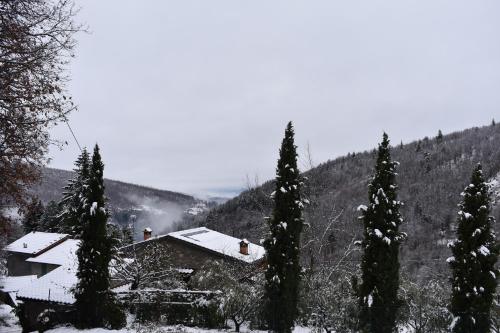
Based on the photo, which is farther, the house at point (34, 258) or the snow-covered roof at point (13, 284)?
the house at point (34, 258)

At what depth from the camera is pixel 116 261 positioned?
2106 cm

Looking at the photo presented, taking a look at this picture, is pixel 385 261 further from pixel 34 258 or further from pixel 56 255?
pixel 34 258

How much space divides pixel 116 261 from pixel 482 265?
1675 centimetres

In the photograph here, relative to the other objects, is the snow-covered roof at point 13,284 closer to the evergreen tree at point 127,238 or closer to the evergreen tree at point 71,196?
the evergreen tree at point 71,196

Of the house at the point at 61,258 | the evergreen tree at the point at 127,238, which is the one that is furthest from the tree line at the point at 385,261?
the evergreen tree at the point at 127,238

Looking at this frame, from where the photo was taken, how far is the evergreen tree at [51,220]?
50.7 m

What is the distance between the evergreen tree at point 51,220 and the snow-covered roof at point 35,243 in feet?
14.0

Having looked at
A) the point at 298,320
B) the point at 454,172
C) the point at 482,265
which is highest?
the point at 454,172

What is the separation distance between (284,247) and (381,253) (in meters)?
3.63

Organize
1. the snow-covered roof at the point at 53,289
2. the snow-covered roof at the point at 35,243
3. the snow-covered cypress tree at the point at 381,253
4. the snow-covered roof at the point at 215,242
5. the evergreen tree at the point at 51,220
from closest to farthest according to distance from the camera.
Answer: the snow-covered cypress tree at the point at 381,253 < the snow-covered roof at the point at 53,289 < the snow-covered roof at the point at 215,242 < the snow-covered roof at the point at 35,243 < the evergreen tree at the point at 51,220

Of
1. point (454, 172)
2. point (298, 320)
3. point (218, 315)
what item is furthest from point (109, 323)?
point (454, 172)

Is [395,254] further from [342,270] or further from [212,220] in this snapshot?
[212,220]

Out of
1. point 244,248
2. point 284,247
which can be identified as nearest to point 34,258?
point 244,248

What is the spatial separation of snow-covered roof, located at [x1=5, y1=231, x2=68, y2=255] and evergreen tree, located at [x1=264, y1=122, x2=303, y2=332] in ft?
112
